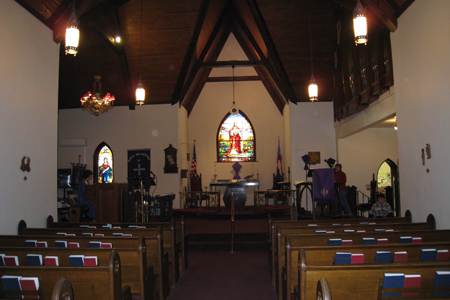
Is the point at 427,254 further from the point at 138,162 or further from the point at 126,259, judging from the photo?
the point at 138,162

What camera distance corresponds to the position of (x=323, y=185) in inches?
318

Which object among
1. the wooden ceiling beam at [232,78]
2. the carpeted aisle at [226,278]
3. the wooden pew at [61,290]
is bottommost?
the carpeted aisle at [226,278]

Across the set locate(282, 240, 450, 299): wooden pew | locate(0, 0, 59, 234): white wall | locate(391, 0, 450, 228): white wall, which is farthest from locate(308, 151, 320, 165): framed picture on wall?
locate(282, 240, 450, 299): wooden pew

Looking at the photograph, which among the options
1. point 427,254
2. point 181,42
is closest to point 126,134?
point 181,42

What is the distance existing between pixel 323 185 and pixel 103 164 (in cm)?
807

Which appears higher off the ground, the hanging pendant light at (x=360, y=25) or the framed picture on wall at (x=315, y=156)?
the hanging pendant light at (x=360, y=25)

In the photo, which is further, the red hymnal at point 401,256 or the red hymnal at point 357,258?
the red hymnal at point 401,256

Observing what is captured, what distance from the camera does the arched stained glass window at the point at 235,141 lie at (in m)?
16.0

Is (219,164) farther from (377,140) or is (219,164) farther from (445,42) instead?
(445,42)

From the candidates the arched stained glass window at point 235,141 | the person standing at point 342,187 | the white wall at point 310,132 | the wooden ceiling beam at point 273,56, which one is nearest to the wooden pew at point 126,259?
the person standing at point 342,187

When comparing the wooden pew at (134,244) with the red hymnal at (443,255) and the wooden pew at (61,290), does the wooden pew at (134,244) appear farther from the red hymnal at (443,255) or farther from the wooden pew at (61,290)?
the red hymnal at (443,255)

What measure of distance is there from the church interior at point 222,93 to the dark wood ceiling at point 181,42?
0.12 ft

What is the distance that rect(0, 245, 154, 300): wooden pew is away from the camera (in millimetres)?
3359

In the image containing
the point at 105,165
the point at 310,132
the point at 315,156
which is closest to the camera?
the point at 315,156
